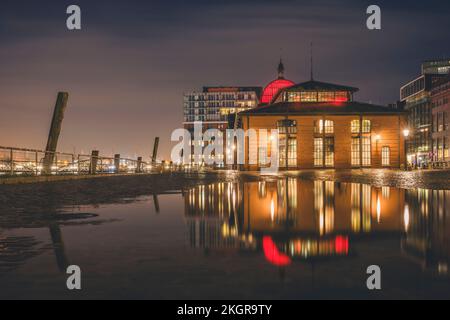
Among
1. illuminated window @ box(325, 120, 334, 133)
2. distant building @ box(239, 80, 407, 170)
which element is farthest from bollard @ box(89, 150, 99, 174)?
illuminated window @ box(325, 120, 334, 133)

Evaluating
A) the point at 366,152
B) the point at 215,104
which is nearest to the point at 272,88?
the point at 366,152

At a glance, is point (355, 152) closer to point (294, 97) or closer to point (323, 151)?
point (323, 151)

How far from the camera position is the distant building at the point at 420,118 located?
390ft

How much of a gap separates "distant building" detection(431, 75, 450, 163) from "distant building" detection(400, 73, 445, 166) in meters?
3.56

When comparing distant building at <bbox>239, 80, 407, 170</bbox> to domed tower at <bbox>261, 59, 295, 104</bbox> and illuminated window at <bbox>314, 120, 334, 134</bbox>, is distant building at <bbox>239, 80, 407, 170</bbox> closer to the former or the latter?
illuminated window at <bbox>314, 120, 334, 134</bbox>

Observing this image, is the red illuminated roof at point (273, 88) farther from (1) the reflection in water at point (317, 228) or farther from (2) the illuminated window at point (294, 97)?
(1) the reflection in water at point (317, 228)

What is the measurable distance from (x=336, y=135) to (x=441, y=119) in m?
53.3

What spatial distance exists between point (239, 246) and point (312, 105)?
59.5 meters

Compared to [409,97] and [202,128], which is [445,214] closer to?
[409,97]

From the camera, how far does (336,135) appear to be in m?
61.7

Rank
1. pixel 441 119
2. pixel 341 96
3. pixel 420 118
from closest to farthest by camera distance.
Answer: pixel 341 96
pixel 441 119
pixel 420 118

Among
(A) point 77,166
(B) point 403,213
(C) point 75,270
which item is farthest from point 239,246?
(A) point 77,166

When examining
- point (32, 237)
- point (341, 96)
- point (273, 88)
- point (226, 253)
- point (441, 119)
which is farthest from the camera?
point (441, 119)

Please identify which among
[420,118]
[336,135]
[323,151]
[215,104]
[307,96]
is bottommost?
[323,151]
